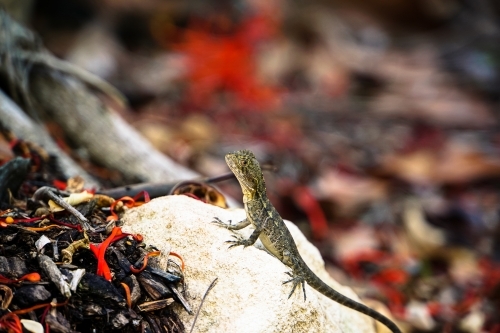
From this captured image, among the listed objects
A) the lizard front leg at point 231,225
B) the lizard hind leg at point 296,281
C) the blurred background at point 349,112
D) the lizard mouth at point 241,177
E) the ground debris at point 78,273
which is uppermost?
the blurred background at point 349,112

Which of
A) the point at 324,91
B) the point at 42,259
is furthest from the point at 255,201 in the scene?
the point at 324,91

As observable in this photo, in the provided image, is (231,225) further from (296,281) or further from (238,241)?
(296,281)

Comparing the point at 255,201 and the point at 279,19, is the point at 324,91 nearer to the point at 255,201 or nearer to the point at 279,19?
the point at 279,19

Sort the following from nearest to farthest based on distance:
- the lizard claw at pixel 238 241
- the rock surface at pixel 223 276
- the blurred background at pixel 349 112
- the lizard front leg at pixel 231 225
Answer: the rock surface at pixel 223 276 < the lizard claw at pixel 238 241 < the lizard front leg at pixel 231 225 < the blurred background at pixel 349 112

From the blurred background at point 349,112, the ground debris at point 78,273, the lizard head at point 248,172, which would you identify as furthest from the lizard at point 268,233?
the blurred background at point 349,112

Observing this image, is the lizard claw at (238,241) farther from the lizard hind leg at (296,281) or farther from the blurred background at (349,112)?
the blurred background at (349,112)

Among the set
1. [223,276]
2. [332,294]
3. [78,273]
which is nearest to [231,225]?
[223,276]
